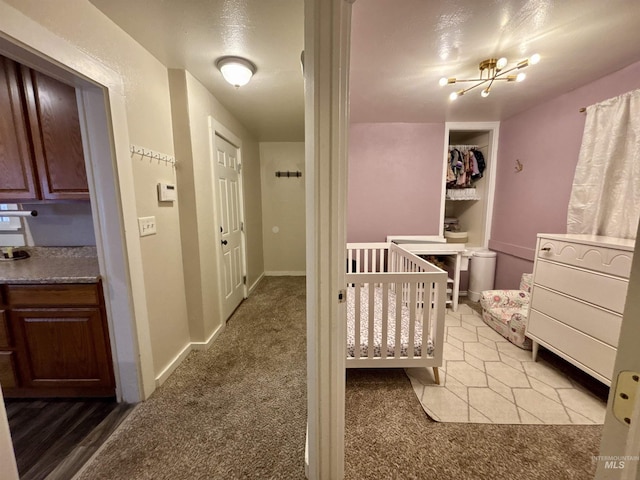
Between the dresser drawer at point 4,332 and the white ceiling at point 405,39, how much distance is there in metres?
1.76

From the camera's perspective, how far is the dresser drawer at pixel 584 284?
55.3 inches

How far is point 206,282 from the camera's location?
A: 2105 mm

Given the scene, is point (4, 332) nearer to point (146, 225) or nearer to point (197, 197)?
point (146, 225)

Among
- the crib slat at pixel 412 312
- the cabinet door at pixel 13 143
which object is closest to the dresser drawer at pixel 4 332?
the cabinet door at pixel 13 143

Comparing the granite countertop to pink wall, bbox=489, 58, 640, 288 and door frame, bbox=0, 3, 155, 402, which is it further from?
pink wall, bbox=489, 58, 640, 288

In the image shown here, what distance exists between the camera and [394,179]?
3.18 m

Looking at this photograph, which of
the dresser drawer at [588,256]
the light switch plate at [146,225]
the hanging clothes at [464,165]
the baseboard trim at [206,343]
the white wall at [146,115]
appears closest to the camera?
the white wall at [146,115]

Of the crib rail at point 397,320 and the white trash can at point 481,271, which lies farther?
the white trash can at point 481,271

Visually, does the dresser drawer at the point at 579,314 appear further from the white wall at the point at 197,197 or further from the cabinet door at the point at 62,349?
the cabinet door at the point at 62,349

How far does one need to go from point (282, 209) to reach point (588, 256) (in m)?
3.51

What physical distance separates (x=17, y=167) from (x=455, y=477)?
2.95 metres

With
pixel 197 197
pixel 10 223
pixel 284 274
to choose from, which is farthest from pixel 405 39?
pixel 284 274

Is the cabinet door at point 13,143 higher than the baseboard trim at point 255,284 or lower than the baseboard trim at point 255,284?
higher

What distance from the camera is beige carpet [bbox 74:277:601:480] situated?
117cm
